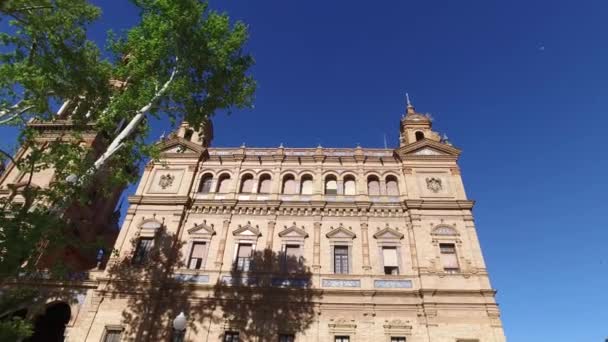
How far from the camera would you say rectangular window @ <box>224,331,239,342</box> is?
18.1 m

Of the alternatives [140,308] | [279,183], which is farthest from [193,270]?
[279,183]

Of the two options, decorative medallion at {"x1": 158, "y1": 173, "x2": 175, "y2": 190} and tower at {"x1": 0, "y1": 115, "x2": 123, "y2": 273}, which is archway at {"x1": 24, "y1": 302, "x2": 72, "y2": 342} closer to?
tower at {"x1": 0, "y1": 115, "x2": 123, "y2": 273}

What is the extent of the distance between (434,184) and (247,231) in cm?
1236

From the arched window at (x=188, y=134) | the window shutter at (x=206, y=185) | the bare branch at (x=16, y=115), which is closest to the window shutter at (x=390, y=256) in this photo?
the window shutter at (x=206, y=185)

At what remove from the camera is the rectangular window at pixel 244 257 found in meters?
20.5

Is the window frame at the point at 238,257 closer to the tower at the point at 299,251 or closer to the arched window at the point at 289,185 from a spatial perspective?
the tower at the point at 299,251

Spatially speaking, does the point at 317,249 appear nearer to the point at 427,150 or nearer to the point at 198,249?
the point at 198,249

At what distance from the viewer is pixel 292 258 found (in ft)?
67.9

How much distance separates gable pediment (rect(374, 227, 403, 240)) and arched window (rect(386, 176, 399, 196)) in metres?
3.08

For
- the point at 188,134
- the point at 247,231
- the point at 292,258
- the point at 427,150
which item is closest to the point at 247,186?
the point at 247,231

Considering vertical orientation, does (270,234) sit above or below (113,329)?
above

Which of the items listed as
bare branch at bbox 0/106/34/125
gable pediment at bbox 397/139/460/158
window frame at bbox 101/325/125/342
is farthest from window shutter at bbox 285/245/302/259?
bare branch at bbox 0/106/34/125

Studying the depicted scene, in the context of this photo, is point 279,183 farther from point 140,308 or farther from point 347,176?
point 140,308

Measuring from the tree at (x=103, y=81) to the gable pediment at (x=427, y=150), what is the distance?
465 inches
